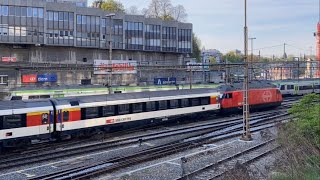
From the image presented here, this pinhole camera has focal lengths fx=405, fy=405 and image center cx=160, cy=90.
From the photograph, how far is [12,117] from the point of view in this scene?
20.3m

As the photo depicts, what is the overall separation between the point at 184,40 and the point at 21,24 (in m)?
32.8

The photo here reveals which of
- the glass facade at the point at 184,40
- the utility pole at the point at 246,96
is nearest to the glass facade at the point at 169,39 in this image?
the glass facade at the point at 184,40

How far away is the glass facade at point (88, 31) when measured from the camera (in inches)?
2475

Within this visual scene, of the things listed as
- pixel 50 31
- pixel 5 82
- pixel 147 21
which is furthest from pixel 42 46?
pixel 147 21

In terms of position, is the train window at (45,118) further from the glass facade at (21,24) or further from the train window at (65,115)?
the glass facade at (21,24)

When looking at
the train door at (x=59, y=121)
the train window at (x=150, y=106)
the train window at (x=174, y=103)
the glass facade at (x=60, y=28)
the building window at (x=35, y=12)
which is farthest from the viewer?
the glass facade at (x=60, y=28)

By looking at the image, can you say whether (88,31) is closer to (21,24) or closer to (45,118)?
(21,24)

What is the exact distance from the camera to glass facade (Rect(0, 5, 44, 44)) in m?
55.4

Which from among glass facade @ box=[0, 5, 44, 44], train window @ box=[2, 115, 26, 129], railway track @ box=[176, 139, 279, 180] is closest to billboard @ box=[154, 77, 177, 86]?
glass facade @ box=[0, 5, 44, 44]

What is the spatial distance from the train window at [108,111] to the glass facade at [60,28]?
37099 mm

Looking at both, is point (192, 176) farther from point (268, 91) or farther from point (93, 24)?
point (93, 24)

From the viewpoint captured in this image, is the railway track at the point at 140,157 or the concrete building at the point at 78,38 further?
the concrete building at the point at 78,38

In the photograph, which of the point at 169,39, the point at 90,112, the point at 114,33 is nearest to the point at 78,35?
the point at 114,33

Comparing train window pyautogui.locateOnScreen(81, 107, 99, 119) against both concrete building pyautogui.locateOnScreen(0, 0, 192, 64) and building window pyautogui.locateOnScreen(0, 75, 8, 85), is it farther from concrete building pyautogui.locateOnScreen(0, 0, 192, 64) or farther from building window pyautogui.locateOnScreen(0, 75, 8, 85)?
concrete building pyautogui.locateOnScreen(0, 0, 192, 64)
